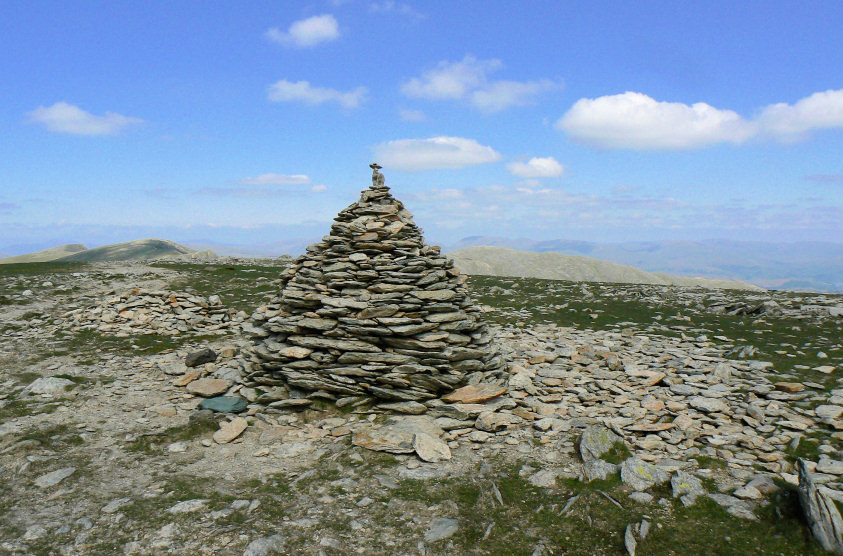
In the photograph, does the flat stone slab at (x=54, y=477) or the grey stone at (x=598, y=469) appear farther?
the flat stone slab at (x=54, y=477)

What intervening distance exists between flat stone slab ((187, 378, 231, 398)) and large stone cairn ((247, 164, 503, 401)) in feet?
3.12

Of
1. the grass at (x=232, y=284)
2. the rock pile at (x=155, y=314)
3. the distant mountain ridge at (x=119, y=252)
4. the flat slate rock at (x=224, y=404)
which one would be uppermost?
the distant mountain ridge at (x=119, y=252)

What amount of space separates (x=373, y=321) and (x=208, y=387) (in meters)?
4.95

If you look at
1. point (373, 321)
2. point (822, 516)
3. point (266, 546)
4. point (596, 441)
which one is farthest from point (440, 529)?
point (373, 321)

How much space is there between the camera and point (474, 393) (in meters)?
10.0

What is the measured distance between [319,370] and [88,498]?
15.5ft

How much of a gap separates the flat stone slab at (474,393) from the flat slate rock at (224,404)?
15.8 feet

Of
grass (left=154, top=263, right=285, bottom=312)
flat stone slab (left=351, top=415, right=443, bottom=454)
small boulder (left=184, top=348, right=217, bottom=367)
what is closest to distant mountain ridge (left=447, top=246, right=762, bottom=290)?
grass (left=154, top=263, right=285, bottom=312)

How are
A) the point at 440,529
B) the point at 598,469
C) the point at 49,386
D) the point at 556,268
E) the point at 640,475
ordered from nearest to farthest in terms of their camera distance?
1. the point at 440,529
2. the point at 640,475
3. the point at 598,469
4. the point at 49,386
5. the point at 556,268

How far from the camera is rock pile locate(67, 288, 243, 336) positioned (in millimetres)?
17766

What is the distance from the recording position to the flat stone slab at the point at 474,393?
9.91 m

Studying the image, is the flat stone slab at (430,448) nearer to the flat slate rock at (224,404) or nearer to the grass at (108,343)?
the flat slate rock at (224,404)

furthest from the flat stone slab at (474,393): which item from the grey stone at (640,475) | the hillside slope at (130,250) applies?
the hillside slope at (130,250)

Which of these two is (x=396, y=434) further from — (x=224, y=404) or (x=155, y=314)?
(x=155, y=314)
